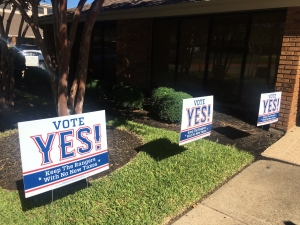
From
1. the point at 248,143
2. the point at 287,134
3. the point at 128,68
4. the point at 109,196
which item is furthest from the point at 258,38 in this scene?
the point at 109,196

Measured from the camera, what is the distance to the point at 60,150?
2719mm

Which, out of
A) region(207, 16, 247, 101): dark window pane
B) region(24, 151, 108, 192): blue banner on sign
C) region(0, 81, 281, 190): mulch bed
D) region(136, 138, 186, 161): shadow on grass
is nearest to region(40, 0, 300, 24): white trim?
region(207, 16, 247, 101): dark window pane

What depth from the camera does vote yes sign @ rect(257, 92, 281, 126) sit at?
Answer: 4.92 m

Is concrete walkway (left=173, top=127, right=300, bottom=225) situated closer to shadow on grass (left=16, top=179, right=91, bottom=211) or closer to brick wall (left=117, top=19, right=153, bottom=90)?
shadow on grass (left=16, top=179, right=91, bottom=211)

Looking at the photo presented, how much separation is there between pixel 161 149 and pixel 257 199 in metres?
1.72

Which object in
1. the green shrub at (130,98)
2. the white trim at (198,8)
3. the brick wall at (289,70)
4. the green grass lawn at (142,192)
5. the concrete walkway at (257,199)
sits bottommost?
the concrete walkway at (257,199)

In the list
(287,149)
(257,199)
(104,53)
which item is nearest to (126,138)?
(257,199)

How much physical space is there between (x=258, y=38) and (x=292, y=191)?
4512mm

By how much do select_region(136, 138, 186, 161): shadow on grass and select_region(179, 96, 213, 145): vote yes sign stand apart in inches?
21.3

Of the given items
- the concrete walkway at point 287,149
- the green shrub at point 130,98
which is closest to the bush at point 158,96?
the green shrub at point 130,98

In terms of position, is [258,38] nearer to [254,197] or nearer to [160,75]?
[160,75]

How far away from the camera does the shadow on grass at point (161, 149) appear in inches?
174

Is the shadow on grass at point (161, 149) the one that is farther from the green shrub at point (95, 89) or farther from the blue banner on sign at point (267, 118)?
the green shrub at point (95, 89)

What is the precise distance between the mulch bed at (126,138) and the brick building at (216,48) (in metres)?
0.71
